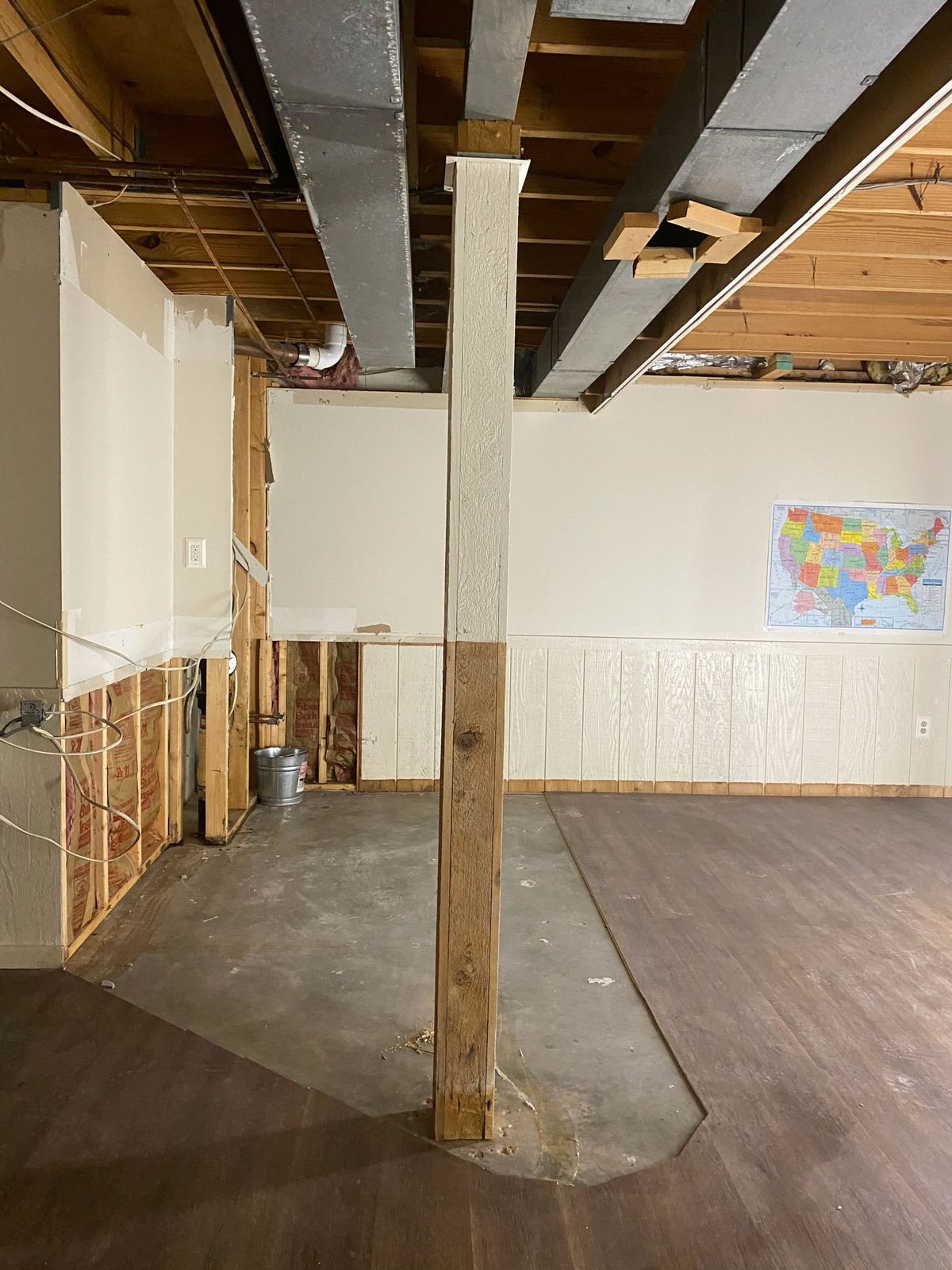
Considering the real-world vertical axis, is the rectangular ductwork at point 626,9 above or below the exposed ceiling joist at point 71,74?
below

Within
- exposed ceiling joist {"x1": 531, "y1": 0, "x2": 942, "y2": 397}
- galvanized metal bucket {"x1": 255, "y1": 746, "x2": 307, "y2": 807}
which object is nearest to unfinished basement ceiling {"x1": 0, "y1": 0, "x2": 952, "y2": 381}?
exposed ceiling joist {"x1": 531, "y1": 0, "x2": 942, "y2": 397}

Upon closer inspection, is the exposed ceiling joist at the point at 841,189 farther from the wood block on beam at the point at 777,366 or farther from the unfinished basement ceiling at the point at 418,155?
the wood block on beam at the point at 777,366

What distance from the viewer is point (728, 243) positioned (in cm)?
239

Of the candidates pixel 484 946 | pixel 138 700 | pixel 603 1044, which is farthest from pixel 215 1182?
pixel 138 700

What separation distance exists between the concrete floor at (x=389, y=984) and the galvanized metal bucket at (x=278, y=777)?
19.2 inches

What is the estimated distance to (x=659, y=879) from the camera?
3.66 metres

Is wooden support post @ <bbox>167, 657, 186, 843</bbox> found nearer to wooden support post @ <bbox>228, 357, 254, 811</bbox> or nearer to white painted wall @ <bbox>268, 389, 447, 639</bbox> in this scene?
wooden support post @ <bbox>228, 357, 254, 811</bbox>

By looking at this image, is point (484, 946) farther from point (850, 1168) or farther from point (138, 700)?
point (138, 700)

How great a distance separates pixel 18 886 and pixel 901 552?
4.85 meters

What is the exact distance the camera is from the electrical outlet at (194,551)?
3686mm

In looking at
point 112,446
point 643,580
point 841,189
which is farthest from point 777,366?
point 112,446

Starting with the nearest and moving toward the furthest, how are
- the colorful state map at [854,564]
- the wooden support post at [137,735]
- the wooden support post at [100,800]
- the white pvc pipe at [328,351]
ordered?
the wooden support post at [100,800] → the wooden support post at [137,735] → the white pvc pipe at [328,351] → the colorful state map at [854,564]

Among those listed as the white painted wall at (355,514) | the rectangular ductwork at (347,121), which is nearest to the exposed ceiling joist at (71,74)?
the rectangular ductwork at (347,121)

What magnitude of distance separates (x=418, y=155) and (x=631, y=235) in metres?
0.71
